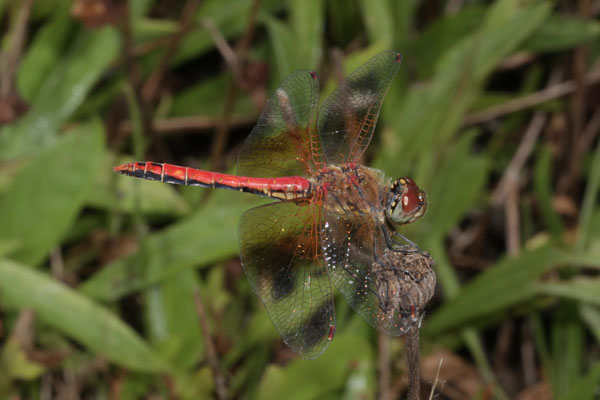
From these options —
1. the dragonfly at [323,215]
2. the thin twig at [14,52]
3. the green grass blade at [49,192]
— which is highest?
the dragonfly at [323,215]

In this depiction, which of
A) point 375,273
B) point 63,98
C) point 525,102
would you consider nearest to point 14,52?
point 63,98

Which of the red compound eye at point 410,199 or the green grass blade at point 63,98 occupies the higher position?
the red compound eye at point 410,199

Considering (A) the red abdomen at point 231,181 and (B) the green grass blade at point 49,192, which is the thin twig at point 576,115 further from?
(B) the green grass blade at point 49,192

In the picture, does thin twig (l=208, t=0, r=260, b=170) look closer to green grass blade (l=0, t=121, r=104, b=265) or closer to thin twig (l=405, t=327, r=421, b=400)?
green grass blade (l=0, t=121, r=104, b=265)

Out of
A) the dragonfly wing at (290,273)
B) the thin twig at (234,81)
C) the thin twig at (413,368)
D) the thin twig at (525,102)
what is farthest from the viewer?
the thin twig at (525,102)

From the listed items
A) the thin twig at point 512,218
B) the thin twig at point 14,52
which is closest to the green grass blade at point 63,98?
the thin twig at point 14,52

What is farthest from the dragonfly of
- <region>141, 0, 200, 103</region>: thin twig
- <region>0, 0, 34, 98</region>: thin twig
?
<region>0, 0, 34, 98</region>: thin twig
